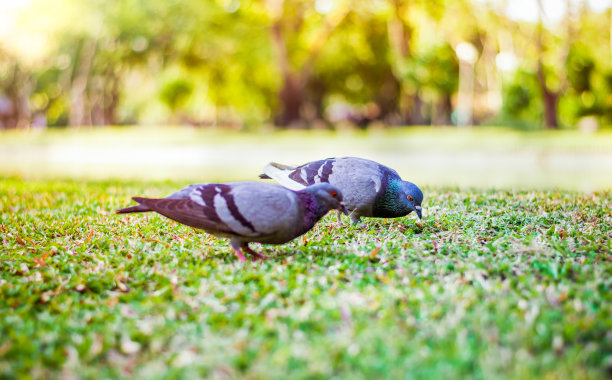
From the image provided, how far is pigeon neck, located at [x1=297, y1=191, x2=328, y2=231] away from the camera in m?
3.73

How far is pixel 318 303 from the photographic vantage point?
2947mm

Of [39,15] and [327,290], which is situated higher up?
[39,15]

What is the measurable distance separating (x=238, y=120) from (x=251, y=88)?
49.7 ft

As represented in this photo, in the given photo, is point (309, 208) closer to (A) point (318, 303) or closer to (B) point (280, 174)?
(A) point (318, 303)

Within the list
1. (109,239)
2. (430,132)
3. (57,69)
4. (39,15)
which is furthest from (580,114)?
(57,69)

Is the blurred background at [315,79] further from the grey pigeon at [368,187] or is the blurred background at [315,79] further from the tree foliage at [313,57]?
the grey pigeon at [368,187]

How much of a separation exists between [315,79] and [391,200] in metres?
28.9

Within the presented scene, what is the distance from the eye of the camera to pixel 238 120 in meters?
48.7

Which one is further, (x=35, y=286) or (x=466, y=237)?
(x=466, y=237)

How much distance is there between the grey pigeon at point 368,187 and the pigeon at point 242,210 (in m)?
0.93

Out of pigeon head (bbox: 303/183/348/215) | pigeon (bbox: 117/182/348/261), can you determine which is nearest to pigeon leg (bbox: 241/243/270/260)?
pigeon (bbox: 117/182/348/261)

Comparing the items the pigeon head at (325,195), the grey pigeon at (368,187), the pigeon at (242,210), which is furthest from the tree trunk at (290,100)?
the pigeon at (242,210)

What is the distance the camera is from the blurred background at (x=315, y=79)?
48.3 ft

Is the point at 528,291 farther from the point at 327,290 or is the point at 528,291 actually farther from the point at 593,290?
the point at 327,290
